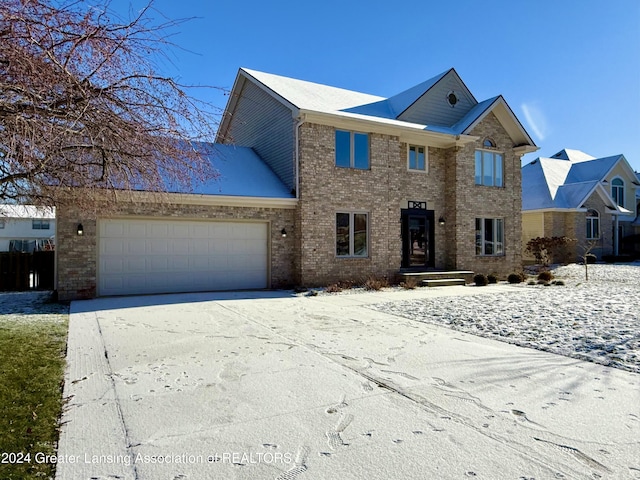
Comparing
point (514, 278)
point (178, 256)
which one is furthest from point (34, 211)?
point (514, 278)

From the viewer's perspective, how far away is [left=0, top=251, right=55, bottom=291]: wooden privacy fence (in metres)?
13.8

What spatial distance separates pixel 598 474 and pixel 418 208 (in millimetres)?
14923

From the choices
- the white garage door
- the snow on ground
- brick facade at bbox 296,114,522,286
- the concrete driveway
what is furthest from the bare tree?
brick facade at bbox 296,114,522,286

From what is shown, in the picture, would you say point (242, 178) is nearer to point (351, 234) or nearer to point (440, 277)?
point (351, 234)

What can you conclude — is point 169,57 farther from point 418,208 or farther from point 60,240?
point 418,208

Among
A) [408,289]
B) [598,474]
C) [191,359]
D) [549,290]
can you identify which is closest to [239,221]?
[408,289]

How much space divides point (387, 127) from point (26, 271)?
518 inches

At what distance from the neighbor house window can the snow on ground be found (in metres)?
6.04

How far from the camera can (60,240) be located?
38.5 feet

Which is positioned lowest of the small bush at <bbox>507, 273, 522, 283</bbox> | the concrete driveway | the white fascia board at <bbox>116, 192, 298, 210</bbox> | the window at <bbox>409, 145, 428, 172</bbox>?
the concrete driveway

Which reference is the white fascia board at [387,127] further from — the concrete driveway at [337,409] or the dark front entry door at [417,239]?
the concrete driveway at [337,409]

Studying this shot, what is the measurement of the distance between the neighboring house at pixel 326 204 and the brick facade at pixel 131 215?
0.11 ft

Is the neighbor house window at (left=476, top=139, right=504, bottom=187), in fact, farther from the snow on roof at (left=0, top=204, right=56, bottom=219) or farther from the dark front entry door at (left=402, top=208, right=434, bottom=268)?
the snow on roof at (left=0, top=204, right=56, bottom=219)

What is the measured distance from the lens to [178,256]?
13.4 m
